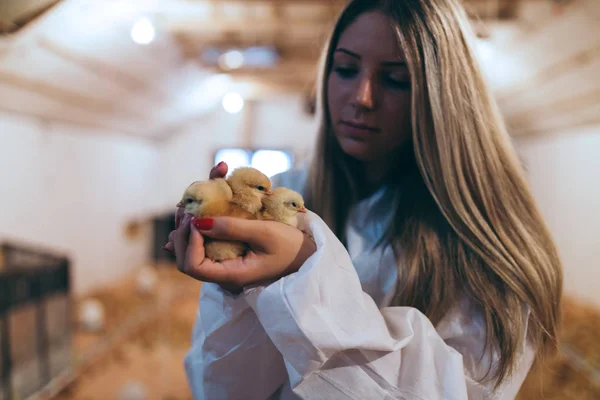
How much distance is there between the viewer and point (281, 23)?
2.48 meters

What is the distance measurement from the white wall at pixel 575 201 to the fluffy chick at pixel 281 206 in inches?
104

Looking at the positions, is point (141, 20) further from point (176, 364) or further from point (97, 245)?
point (97, 245)

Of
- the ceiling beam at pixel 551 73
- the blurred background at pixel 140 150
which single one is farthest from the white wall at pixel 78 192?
the ceiling beam at pixel 551 73

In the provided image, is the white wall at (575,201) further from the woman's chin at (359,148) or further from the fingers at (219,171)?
the fingers at (219,171)

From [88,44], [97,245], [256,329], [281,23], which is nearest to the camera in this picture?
[256,329]

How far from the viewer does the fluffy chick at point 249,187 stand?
439mm

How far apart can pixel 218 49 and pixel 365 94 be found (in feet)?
8.15

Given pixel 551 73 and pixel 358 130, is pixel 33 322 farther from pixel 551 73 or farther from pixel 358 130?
pixel 551 73

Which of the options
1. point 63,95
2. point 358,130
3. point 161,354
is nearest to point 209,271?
point 358,130

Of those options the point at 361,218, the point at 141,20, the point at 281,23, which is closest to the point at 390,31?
the point at 361,218

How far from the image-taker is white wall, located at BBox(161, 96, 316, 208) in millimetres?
4539

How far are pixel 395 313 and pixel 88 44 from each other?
202 centimetres

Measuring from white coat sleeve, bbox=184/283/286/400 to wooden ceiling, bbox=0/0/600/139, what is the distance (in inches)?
49.2

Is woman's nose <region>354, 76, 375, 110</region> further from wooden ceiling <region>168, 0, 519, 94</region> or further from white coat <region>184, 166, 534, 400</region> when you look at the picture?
wooden ceiling <region>168, 0, 519, 94</region>
